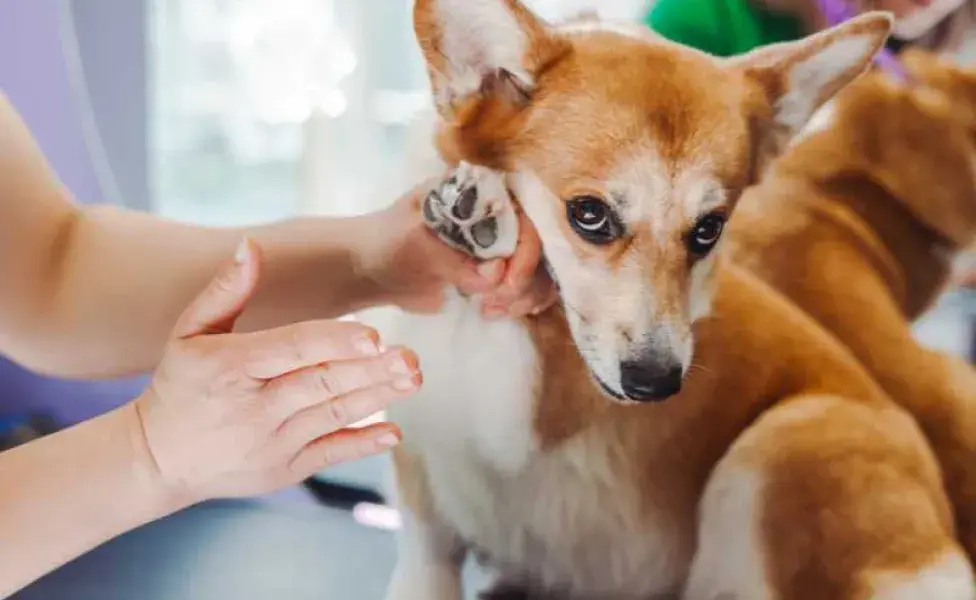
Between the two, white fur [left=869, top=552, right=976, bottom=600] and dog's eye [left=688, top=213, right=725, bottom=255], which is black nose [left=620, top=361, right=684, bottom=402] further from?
white fur [left=869, top=552, right=976, bottom=600]

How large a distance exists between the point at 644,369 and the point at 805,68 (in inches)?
9.5

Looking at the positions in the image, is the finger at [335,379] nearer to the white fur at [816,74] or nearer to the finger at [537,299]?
the finger at [537,299]

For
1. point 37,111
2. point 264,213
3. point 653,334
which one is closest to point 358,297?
point 264,213

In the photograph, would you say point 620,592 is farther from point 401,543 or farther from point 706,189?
point 706,189

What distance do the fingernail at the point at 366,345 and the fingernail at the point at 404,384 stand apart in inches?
0.9

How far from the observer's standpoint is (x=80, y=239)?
2.51 ft

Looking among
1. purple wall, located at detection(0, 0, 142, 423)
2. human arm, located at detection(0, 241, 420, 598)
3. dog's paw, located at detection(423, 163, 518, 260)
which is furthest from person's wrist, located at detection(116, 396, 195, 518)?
purple wall, located at detection(0, 0, 142, 423)

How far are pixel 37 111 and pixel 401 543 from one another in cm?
52

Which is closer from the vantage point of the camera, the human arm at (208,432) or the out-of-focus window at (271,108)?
the human arm at (208,432)

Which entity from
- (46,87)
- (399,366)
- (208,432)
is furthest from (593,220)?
(46,87)

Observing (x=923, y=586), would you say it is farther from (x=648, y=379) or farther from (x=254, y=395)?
(x=254, y=395)

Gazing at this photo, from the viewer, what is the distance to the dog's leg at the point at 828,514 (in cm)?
66

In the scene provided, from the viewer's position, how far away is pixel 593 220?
0.65 metres

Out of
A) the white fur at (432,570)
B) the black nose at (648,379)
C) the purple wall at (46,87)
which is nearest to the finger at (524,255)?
the black nose at (648,379)
